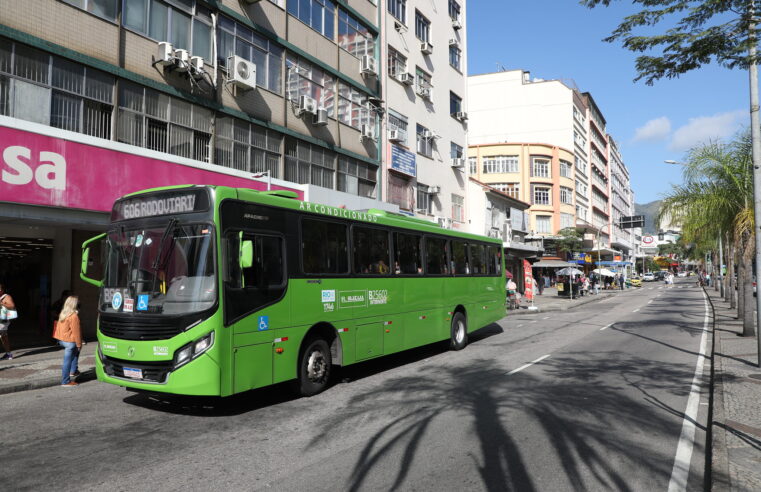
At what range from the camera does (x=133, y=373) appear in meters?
7.02

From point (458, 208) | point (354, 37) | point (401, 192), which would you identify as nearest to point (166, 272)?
point (354, 37)

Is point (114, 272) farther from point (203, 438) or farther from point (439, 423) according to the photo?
point (439, 423)

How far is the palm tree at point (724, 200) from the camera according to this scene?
589 inches

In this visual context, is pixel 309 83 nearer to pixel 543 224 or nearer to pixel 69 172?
pixel 69 172

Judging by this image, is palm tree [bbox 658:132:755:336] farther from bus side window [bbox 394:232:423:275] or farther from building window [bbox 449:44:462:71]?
building window [bbox 449:44:462:71]

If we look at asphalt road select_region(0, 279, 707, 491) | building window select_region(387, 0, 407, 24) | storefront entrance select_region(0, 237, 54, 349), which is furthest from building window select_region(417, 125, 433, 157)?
asphalt road select_region(0, 279, 707, 491)

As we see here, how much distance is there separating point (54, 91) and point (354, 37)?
15014 mm

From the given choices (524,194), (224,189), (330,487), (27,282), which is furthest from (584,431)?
(524,194)

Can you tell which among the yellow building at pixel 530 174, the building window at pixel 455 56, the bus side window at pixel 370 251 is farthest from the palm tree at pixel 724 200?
the yellow building at pixel 530 174

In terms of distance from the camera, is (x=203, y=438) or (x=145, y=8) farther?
(x=145, y=8)

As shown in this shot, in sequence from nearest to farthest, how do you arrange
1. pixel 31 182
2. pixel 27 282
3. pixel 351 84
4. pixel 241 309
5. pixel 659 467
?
pixel 659 467 < pixel 241 309 < pixel 31 182 < pixel 27 282 < pixel 351 84

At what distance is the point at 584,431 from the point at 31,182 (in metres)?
11.8

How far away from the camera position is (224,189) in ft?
23.8

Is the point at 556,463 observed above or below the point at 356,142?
below
